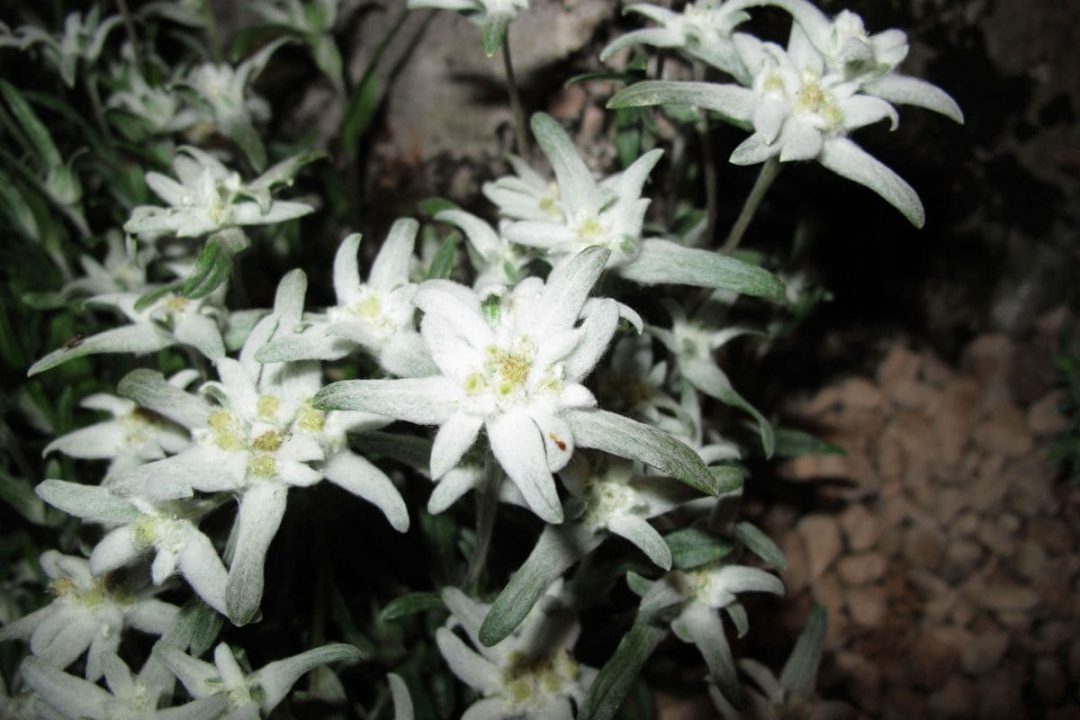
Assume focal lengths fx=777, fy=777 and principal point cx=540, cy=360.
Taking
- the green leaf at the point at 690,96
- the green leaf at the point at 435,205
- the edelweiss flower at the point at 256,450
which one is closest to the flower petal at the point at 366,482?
the edelweiss flower at the point at 256,450

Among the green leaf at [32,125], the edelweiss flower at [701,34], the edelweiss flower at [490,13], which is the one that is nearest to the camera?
the edelweiss flower at [490,13]

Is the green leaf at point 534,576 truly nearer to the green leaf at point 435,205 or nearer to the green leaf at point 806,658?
the green leaf at point 806,658

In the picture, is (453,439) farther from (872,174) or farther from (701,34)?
(701,34)

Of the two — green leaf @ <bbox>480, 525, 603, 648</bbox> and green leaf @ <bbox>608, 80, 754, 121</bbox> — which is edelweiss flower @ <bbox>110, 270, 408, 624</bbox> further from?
green leaf @ <bbox>608, 80, 754, 121</bbox>

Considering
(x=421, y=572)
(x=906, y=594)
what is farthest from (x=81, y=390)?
(x=906, y=594)

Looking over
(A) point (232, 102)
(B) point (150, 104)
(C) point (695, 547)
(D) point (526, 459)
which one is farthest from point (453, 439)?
(B) point (150, 104)
